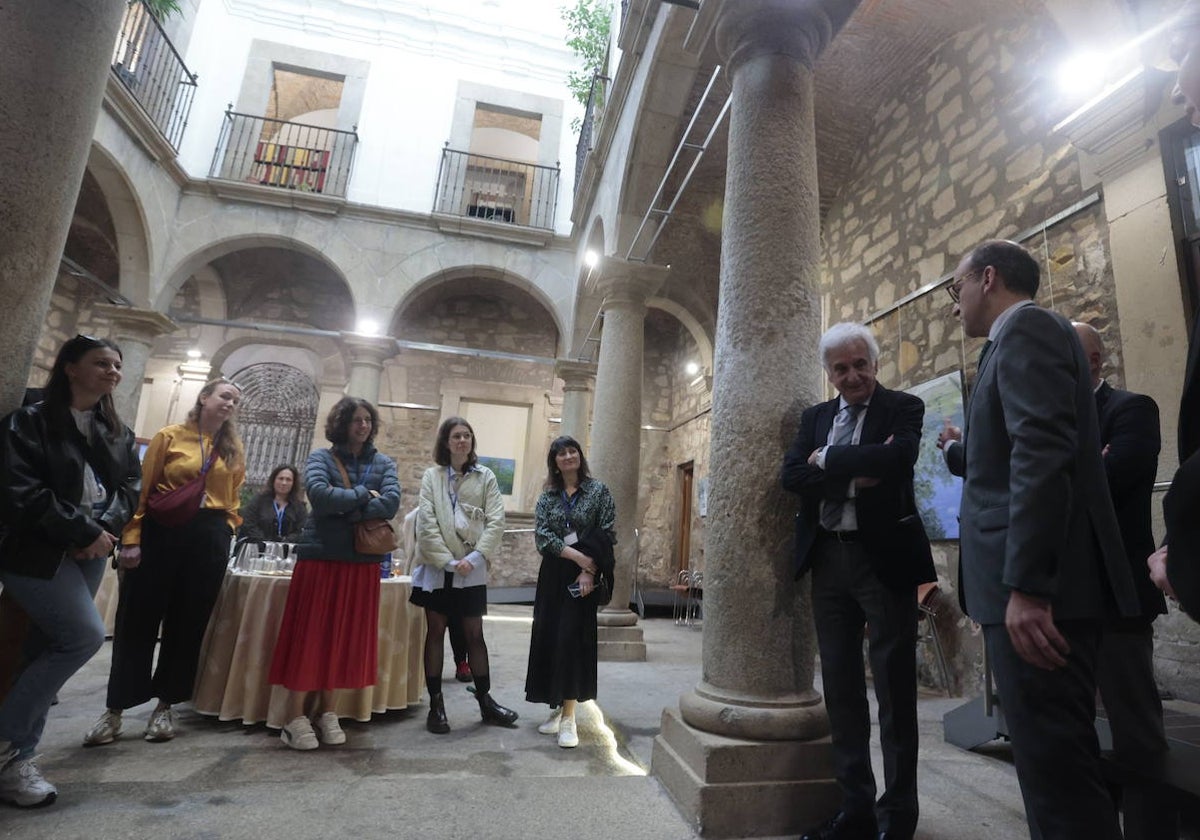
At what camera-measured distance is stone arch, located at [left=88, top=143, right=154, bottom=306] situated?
808 centimetres

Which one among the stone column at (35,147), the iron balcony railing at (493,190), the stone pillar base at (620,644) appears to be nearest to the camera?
the stone column at (35,147)

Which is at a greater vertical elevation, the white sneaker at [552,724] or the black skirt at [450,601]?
the black skirt at [450,601]

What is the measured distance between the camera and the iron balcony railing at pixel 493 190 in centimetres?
1049

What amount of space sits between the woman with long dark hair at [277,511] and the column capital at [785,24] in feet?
13.3

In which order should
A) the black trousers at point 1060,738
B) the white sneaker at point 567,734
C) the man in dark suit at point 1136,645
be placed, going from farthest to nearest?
the white sneaker at point 567,734, the man in dark suit at point 1136,645, the black trousers at point 1060,738

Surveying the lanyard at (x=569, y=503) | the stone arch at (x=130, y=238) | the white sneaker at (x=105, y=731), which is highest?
the stone arch at (x=130, y=238)

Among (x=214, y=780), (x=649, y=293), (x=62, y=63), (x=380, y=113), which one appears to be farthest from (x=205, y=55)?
(x=214, y=780)

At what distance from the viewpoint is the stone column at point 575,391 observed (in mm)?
8680

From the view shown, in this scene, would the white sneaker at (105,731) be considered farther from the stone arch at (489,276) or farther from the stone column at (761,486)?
the stone arch at (489,276)

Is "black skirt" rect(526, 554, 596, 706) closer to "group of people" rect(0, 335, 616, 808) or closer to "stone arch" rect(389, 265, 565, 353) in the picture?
"group of people" rect(0, 335, 616, 808)

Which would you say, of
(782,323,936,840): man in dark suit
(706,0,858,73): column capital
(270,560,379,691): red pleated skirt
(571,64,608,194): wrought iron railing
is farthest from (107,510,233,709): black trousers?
(571,64,608,194): wrought iron railing

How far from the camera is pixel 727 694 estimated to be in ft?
6.93

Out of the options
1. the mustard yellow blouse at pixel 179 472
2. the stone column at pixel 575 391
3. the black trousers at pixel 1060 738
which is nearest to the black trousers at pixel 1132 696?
the black trousers at pixel 1060 738

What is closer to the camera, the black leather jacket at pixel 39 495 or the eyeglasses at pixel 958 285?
the eyeglasses at pixel 958 285
